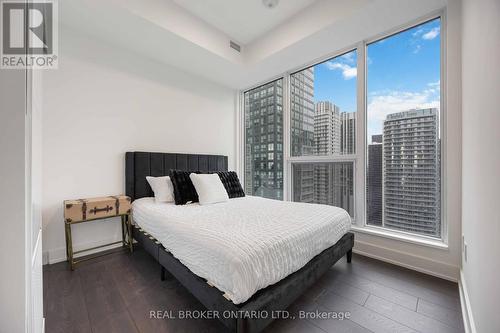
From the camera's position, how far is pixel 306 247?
1636mm

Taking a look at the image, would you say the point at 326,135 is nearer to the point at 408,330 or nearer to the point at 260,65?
the point at 260,65

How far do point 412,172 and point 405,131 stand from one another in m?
Result: 0.49

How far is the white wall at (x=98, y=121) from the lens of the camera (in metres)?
2.39

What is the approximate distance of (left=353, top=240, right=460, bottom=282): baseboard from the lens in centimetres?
204

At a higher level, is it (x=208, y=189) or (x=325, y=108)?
(x=325, y=108)

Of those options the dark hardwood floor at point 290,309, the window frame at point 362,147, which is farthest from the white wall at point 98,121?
the window frame at point 362,147

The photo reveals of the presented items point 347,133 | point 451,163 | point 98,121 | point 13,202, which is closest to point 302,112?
point 347,133

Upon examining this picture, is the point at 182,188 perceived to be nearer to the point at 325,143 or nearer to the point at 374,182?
the point at 325,143

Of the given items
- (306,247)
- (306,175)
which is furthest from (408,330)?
(306,175)

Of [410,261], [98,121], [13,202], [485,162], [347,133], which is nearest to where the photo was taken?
[13,202]

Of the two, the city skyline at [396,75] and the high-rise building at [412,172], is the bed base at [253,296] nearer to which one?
the high-rise building at [412,172]

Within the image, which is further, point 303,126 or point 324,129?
point 303,126

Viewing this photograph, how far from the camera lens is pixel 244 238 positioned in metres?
1.41

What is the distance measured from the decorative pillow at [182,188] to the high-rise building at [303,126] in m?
1.81
